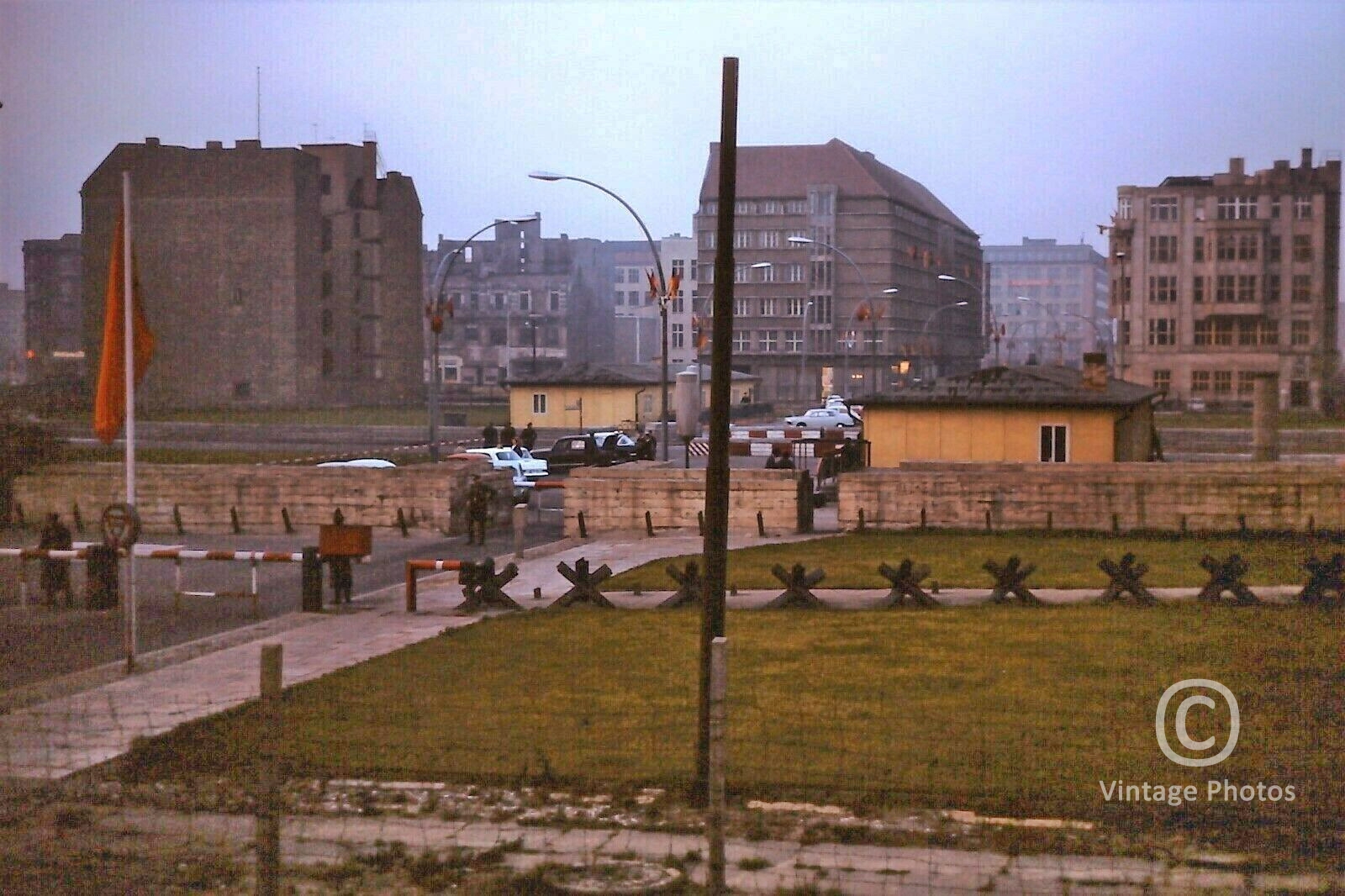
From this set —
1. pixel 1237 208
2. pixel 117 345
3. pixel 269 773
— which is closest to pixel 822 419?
pixel 1237 208

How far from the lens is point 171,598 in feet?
65.0

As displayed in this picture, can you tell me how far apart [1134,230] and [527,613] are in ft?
290

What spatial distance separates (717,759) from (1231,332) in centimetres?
9863

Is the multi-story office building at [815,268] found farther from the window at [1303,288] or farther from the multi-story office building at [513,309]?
the window at [1303,288]

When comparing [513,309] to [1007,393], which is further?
[513,309]

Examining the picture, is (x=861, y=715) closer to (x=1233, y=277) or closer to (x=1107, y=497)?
(x=1107, y=497)

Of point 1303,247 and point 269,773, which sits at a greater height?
point 1303,247

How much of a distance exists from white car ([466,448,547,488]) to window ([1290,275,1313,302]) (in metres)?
70.2

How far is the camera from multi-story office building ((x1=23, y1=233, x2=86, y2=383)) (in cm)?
10138

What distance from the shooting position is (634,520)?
28016 millimetres

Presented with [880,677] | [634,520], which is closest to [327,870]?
[880,677]

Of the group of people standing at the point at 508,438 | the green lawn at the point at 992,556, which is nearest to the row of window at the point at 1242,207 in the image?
the group of people standing at the point at 508,438

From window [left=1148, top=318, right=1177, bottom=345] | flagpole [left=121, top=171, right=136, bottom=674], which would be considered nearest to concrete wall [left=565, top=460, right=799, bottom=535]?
flagpole [left=121, top=171, right=136, bottom=674]

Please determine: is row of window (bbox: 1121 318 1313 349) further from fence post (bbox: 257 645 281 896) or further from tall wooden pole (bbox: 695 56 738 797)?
fence post (bbox: 257 645 281 896)
